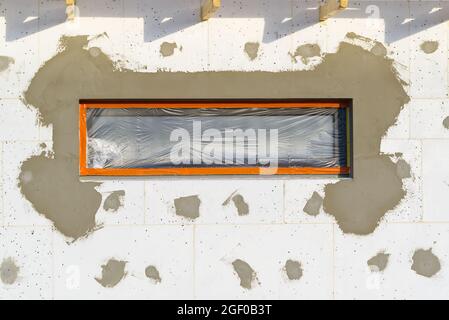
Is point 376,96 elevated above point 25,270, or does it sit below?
above

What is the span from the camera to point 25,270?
5910 mm

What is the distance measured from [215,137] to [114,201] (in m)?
0.97

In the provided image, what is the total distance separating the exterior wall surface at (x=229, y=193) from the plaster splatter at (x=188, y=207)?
0.03 meters

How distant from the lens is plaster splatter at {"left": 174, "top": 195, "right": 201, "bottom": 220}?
598 cm

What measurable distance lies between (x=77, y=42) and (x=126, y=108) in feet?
2.12

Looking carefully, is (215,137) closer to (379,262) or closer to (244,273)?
(244,273)

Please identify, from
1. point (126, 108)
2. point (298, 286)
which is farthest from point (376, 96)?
point (126, 108)

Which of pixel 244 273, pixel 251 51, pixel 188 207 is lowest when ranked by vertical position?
pixel 244 273

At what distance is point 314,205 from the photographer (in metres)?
6.03

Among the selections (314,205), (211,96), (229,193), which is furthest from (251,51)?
(314,205)

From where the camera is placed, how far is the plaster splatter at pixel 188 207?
235 inches

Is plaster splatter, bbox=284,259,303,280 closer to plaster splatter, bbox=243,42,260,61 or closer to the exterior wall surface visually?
the exterior wall surface

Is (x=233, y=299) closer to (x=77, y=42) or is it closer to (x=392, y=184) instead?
(x=392, y=184)
